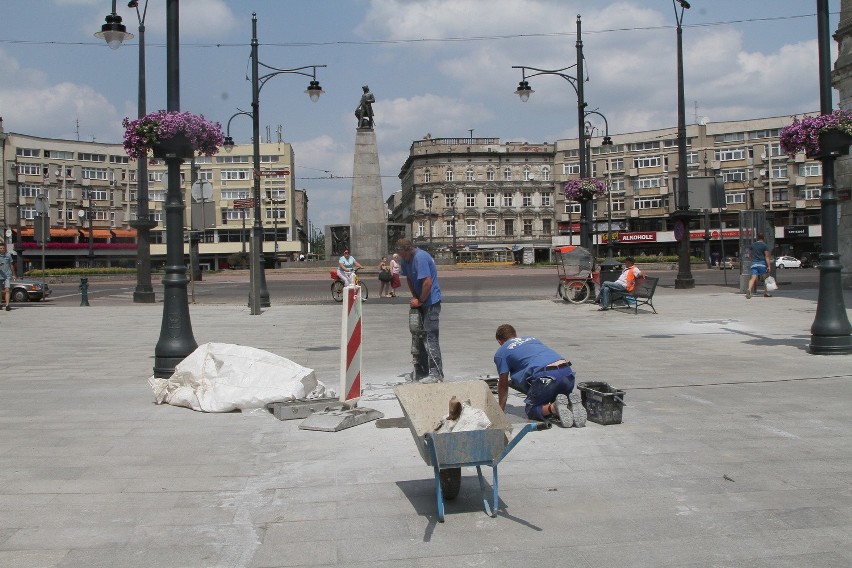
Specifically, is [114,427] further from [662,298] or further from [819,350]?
[662,298]

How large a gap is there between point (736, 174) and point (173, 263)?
97917 mm

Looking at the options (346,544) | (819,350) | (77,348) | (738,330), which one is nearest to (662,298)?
(738,330)

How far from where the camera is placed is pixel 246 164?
117938mm

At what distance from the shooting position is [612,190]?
10706 centimetres

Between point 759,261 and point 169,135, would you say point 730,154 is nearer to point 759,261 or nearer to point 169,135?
point 759,261

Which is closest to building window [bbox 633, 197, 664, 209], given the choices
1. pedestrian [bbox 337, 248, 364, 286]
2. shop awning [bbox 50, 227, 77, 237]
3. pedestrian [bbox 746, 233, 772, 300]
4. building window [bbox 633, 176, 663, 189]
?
building window [bbox 633, 176, 663, 189]

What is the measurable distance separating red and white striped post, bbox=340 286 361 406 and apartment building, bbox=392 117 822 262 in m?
86.1

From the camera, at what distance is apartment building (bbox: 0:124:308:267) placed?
93.0 metres

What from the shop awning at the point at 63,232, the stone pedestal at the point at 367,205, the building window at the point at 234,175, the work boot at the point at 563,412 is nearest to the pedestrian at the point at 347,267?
the stone pedestal at the point at 367,205

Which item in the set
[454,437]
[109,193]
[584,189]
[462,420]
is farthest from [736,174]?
[454,437]

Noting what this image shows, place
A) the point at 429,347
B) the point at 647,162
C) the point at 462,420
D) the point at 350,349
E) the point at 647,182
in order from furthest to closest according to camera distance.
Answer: the point at 647,162 < the point at 647,182 < the point at 429,347 < the point at 350,349 < the point at 462,420

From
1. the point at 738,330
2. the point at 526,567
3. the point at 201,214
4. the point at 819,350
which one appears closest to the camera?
the point at 526,567

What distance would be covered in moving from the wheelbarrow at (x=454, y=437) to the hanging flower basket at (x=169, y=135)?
6.27 m

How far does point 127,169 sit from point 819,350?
110435mm
